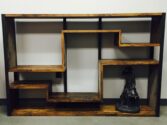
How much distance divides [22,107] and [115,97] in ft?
4.09

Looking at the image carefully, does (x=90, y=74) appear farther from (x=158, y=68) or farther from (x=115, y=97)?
(x=158, y=68)

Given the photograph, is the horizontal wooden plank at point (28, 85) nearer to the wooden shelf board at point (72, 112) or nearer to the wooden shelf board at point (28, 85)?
the wooden shelf board at point (28, 85)

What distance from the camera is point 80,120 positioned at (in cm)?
237

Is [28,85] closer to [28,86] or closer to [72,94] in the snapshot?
[28,86]

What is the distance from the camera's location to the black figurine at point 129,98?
2.51m

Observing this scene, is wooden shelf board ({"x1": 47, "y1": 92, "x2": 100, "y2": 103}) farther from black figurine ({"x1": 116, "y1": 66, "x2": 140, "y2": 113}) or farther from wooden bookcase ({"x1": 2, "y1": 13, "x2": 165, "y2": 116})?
black figurine ({"x1": 116, "y1": 66, "x2": 140, "y2": 113})

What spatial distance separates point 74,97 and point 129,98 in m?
0.67

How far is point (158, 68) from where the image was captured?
2379 millimetres

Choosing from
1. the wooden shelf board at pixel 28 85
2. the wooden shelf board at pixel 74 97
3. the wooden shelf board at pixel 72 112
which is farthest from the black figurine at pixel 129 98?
the wooden shelf board at pixel 28 85

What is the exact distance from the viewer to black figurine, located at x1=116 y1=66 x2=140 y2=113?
8.25ft

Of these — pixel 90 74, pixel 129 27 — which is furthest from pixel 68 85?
pixel 129 27

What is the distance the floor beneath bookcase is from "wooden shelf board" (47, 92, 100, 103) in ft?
0.65

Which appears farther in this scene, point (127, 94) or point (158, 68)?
point (127, 94)
